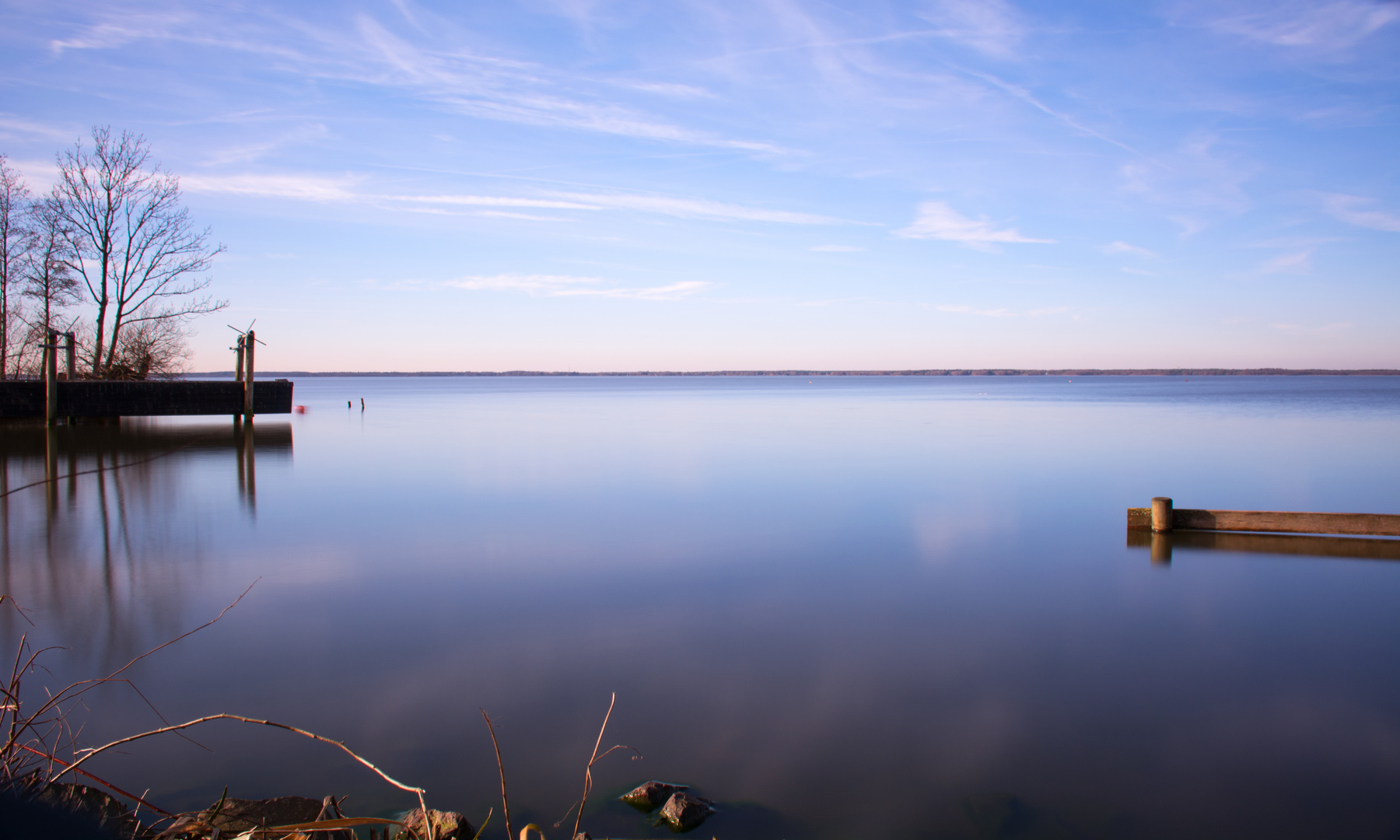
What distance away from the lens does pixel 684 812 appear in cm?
427

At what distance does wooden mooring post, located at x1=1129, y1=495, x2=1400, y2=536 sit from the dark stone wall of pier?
2967cm

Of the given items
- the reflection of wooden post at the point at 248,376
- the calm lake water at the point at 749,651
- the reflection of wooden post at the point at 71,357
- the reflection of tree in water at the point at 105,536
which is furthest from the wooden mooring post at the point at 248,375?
the calm lake water at the point at 749,651

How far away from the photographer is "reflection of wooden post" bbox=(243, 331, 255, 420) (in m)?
30.6

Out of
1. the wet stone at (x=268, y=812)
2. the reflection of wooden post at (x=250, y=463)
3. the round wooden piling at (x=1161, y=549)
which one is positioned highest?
the wet stone at (x=268, y=812)

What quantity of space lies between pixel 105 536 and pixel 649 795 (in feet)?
34.6

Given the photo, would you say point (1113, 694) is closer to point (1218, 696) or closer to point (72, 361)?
point (1218, 696)

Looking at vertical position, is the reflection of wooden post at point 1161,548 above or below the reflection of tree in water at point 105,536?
above

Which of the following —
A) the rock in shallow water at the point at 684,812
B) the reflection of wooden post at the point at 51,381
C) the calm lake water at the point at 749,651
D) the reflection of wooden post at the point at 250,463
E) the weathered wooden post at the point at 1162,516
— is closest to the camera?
the rock in shallow water at the point at 684,812

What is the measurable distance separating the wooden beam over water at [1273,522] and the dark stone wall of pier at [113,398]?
29.9 metres

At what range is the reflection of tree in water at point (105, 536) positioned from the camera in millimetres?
7348

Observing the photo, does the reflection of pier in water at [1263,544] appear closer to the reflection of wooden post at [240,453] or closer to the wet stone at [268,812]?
the wet stone at [268,812]

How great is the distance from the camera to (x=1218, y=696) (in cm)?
595

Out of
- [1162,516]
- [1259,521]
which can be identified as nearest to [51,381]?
[1162,516]

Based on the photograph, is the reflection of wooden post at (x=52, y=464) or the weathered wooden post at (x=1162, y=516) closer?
the weathered wooden post at (x=1162, y=516)
